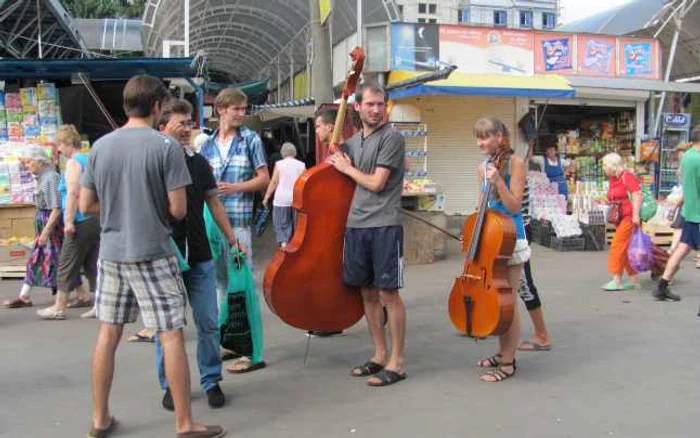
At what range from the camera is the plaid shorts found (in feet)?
10.9

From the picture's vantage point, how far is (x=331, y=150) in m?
4.30

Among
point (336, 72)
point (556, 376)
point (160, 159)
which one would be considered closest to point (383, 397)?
point (556, 376)

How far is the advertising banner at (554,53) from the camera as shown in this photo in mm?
12578

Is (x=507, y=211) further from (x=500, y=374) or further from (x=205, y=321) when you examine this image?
(x=205, y=321)

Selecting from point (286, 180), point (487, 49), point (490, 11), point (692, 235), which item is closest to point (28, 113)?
point (286, 180)

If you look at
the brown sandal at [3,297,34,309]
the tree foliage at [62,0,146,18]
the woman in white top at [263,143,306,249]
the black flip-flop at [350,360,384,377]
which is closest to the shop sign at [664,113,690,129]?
the woman in white top at [263,143,306,249]

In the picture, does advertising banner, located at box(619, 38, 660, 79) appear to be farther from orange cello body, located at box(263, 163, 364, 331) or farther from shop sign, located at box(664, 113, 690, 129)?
orange cello body, located at box(263, 163, 364, 331)

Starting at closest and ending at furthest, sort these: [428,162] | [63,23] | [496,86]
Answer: [496,86] → [428,162] → [63,23]

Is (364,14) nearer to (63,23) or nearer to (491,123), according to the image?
(63,23)

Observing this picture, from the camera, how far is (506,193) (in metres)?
4.18

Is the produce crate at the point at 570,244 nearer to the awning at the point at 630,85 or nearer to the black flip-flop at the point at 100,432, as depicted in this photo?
the awning at the point at 630,85

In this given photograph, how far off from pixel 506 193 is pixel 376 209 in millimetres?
790

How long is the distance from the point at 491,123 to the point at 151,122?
6.60ft

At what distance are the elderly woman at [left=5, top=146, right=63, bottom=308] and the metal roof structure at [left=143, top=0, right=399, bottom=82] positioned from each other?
24.8 feet
